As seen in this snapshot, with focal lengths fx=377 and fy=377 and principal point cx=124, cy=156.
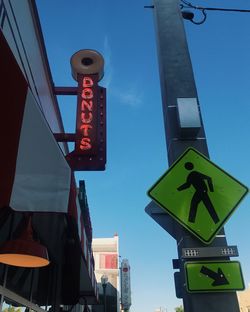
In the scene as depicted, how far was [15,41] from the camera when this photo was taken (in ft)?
20.2

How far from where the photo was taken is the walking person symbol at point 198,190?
11.7 feet

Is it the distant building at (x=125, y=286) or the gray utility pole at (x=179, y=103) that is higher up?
the distant building at (x=125, y=286)

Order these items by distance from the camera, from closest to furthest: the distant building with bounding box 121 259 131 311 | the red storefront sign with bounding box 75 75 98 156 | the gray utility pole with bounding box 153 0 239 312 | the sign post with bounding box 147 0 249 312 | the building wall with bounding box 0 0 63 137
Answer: the sign post with bounding box 147 0 249 312, the gray utility pole with bounding box 153 0 239 312, the building wall with bounding box 0 0 63 137, the red storefront sign with bounding box 75 75 98 156, the distant building with bounding box 121 259 131 311

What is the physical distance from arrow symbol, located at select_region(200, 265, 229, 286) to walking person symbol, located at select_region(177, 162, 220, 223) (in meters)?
0.45

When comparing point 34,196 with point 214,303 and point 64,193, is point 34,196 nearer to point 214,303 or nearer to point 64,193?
point 64,193

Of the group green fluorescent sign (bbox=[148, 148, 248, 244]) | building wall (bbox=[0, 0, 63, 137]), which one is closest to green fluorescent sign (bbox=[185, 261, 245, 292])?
green fluorescent sign (bbox=[148, 148, 248, 244])

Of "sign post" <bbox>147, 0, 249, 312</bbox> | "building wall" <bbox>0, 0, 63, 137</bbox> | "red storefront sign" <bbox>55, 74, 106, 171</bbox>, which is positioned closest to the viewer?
"sign post" <bbox>147, 0, 249, 312</bbox>

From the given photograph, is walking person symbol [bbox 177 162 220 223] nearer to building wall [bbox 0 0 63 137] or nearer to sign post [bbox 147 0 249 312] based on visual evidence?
sign post [bbox 147 0 249 312]

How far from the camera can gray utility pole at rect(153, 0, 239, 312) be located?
339 centimetres

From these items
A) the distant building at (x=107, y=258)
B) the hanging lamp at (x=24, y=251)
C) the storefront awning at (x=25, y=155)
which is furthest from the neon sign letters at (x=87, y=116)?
the distant building at (x=107, y=258)

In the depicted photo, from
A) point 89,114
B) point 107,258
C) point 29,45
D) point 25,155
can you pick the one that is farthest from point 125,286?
point 25,155

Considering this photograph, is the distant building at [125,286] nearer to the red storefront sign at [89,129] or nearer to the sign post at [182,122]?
the red storefront sign at [89,129]

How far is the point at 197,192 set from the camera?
3.72 metres

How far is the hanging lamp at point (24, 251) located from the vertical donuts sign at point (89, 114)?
4454 millimetres
